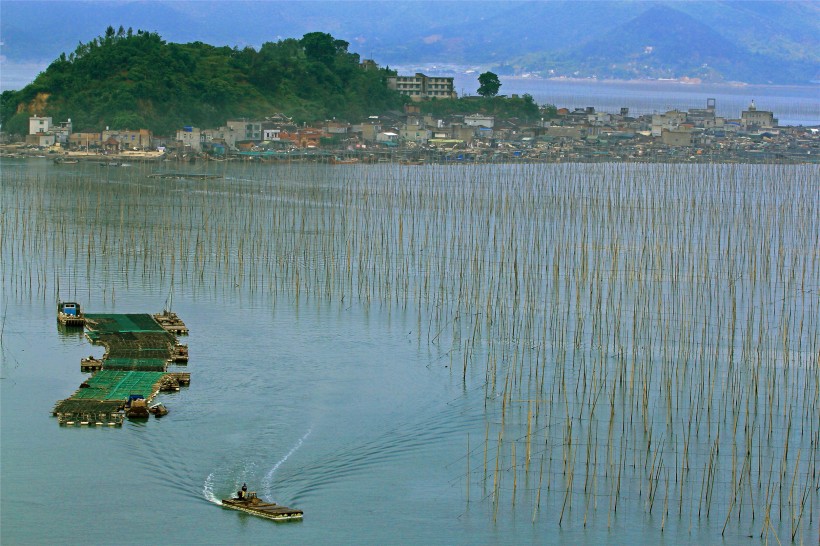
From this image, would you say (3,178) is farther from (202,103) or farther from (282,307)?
(282,307)

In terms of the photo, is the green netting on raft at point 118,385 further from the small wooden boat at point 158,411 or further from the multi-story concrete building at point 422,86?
the multi-story concrete building at point 422,86

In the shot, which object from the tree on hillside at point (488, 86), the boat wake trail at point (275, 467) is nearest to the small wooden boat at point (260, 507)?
the boat wake trail at point (275, 467)

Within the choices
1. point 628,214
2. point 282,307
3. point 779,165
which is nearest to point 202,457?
point 282,307

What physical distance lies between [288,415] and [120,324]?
481 centimetres

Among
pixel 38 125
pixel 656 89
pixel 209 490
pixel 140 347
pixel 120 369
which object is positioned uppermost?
pixel 656 89

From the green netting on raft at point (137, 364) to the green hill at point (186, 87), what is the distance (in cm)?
3699

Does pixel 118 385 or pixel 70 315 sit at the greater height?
pixel 70 315

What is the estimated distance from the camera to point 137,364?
16922 mm

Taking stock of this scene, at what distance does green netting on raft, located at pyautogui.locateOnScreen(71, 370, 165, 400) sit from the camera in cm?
1565

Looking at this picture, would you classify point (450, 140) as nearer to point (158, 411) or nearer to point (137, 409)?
point (158, 411)

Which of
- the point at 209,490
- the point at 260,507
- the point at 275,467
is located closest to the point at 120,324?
the point at 275,467

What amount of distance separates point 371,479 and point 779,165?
41554 mm

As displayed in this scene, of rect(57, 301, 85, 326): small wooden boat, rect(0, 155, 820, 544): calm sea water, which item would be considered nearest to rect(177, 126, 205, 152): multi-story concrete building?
rect(0, 155, 820, 544): calm sea water

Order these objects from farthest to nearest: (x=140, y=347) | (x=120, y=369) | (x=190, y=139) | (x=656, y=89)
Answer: (x=656, y=89), (x=190, y=139), (x=140, y=347), (x=120, y=369)
